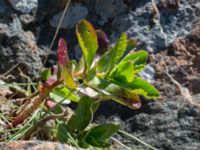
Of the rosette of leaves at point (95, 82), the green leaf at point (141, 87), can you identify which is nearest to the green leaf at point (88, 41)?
the rosette of leaves at point (95, 82)

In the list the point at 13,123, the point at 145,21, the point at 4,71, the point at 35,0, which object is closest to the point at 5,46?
the point at 4,71

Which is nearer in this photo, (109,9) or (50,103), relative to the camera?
(50,103)

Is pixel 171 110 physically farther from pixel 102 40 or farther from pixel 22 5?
pixel 22 5

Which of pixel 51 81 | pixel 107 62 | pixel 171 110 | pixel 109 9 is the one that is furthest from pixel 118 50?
pixel 109 9

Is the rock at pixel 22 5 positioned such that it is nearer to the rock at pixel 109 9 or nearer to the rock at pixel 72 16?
the rock at pixel 72 16

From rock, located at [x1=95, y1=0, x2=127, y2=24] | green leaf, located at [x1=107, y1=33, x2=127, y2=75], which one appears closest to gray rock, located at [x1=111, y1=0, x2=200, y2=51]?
rock, located at [x1=95, y1=0, x2=127, y2=24]
